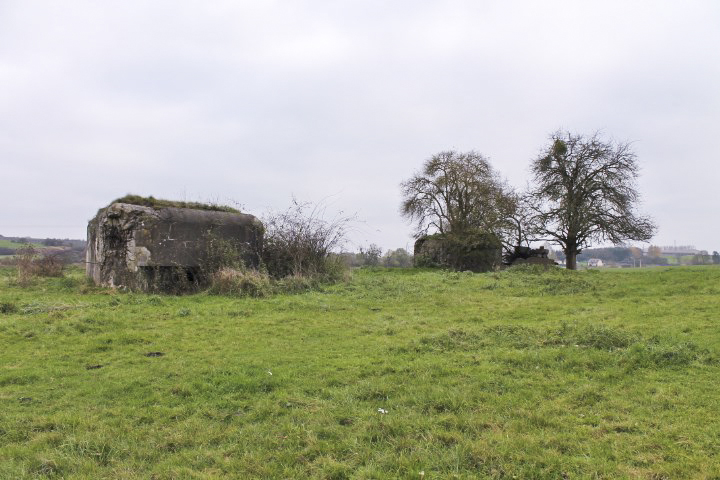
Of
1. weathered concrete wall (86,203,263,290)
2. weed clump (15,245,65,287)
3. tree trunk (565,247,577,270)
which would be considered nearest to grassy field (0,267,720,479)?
weathered concrete wall (86,203,263,290)

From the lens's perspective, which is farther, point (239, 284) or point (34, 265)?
point (34, 265)

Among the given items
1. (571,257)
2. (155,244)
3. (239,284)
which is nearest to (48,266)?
(155,244)

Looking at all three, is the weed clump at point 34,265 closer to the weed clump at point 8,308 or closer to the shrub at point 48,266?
the shrub at point 48,266

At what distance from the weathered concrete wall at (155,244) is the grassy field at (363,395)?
14.1 ft

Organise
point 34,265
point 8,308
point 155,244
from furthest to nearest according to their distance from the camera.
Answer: point 34,265 → point 155,244 → point 8,308

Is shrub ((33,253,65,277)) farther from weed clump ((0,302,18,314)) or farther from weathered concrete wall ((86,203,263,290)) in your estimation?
weed clump ((0,302,18,314))

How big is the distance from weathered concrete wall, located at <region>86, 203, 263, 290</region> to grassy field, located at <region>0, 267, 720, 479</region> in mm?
4296

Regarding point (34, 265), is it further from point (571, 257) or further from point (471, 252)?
point (571, 257)

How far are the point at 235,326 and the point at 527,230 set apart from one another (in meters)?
23.4

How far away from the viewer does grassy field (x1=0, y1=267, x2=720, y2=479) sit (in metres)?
3.85

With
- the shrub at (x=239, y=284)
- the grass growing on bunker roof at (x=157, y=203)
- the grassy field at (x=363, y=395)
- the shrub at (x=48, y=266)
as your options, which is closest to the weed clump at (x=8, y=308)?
the grassy field at (x=363, y=395)

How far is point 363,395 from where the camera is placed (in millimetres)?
5371

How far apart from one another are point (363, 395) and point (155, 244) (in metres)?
11.7

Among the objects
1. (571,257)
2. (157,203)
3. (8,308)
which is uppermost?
(157,203)
